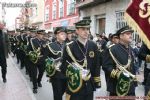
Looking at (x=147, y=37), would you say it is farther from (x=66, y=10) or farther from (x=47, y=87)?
(x=66, y=10)

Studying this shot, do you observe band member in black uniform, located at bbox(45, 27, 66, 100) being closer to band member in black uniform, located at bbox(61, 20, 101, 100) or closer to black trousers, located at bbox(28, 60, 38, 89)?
band member in black uniform, located at bbox(61, 20, 101, 100)

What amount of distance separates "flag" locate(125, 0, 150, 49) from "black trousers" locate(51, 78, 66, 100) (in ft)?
12.9

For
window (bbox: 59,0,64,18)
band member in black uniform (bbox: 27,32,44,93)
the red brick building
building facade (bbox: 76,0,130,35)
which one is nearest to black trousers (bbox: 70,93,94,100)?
band member in black uniform (bbox: 27,32,44,93)

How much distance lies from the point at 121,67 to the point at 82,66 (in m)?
0.61

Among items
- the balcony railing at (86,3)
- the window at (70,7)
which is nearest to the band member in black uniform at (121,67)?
the balcony railing at (86,3)

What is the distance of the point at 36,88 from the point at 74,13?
77.9 feet

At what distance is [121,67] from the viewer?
6.82 metres

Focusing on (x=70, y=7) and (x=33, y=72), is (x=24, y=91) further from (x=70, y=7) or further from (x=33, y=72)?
(x=70, y=7)

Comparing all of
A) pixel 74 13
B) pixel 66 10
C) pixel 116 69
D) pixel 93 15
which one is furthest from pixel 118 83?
pixel 66 10

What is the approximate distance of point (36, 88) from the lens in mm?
12422

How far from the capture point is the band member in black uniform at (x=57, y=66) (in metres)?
9.02

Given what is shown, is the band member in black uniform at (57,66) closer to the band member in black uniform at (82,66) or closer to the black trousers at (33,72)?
the band member in black uniform at (82,66)

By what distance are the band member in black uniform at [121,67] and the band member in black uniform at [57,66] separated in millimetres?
2157

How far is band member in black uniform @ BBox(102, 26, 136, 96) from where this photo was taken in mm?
6758
